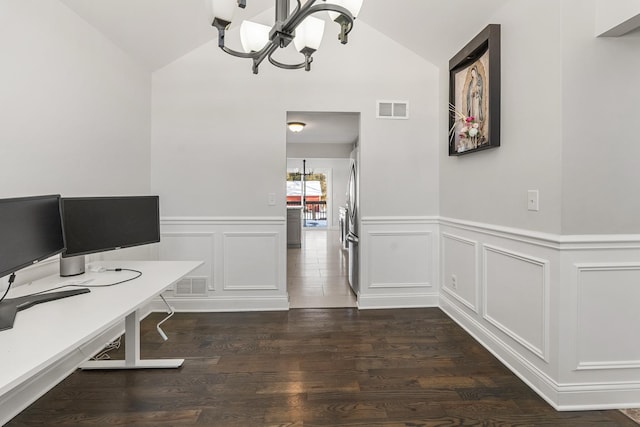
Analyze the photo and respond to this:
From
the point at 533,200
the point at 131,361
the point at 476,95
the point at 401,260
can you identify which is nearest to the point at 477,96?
the point at 476,95

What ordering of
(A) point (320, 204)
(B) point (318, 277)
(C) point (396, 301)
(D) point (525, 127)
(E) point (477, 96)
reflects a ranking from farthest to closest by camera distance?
(A) point (320, 204)
(B) point (318, 277)
(C) point (396, 301)
(E) point (477, 96)
(D) point (525, 127)

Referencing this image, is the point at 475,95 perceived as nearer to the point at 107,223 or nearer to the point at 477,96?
the point at 477,96

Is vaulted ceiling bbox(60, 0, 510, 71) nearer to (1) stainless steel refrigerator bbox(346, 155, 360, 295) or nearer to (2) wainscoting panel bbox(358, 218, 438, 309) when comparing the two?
(1) stainless steel refrigerator bbox(346, 155, 360, 295)

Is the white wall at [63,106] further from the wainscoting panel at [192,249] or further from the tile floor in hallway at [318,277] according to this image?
the tile floor in hallway at [318,277]

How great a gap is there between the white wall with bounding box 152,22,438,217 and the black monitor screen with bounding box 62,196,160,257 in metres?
1.01

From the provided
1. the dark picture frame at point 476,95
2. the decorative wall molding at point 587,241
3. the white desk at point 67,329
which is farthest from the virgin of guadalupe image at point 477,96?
the white desk at point 67,329

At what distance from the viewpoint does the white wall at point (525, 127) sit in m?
1.87

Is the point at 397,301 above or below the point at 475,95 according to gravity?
below

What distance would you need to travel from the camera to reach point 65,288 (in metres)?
1.77

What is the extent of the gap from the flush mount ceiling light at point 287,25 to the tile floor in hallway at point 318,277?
2.57 meters

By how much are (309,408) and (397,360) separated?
2.64 feet

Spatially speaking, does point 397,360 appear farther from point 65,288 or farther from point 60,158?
point 60,158

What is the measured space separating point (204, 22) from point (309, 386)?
304 centimetres

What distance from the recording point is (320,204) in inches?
487
